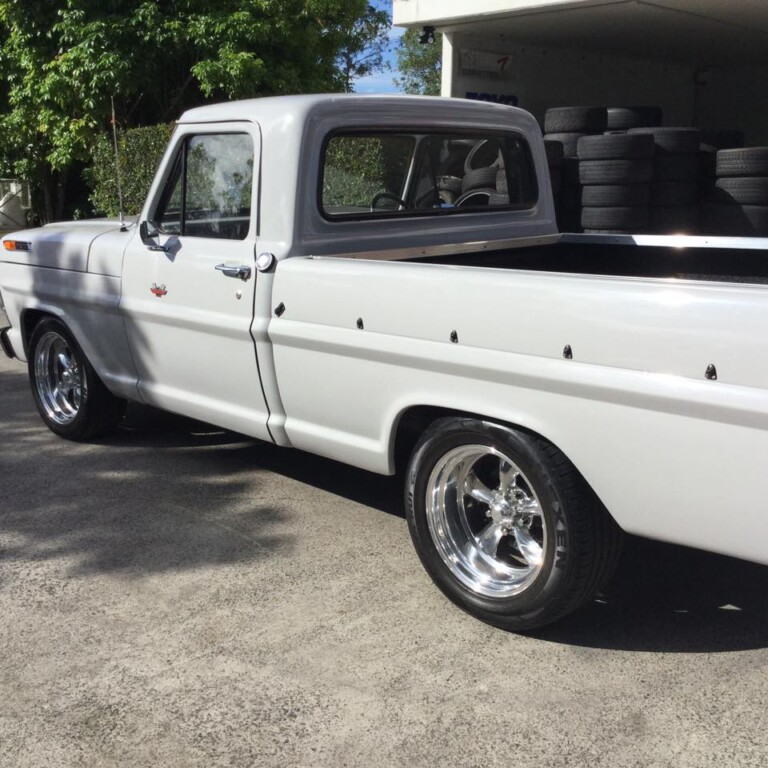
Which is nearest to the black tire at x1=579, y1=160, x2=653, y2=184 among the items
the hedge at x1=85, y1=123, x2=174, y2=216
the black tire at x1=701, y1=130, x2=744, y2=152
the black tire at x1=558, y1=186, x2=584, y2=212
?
the black tire at x1=558, y1=186, x2=584, y2=212

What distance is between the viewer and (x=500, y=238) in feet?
15.8

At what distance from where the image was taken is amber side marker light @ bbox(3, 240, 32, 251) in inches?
219

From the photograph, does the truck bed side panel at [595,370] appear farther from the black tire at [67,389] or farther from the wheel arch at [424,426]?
the black tire at [67,389]

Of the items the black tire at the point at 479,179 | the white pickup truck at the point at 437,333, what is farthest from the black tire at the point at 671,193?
the black tire at the point at 479,179

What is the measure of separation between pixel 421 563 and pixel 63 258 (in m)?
2.73

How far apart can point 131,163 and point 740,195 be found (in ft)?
28.6

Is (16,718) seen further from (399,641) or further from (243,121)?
(243,121)

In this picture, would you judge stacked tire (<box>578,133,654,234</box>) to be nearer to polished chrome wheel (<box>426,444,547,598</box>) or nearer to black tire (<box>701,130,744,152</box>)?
black tire (<box>701,130,744,152</box>)

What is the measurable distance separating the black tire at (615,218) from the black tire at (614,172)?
23cm

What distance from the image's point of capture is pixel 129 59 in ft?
50.5

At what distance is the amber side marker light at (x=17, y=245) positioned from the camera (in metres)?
5.56

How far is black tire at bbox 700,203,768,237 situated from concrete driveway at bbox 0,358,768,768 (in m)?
4.97

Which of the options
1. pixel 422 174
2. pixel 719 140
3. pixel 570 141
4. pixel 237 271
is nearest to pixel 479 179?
pixel 422 174

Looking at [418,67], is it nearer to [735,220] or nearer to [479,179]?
[735,220]
